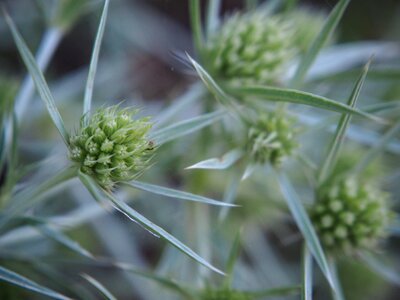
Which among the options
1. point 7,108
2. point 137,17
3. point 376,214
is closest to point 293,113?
point 376,214

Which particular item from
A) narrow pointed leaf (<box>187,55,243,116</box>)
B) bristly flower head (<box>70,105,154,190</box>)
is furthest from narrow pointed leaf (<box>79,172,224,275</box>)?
narrow pointed leaf (<box>187,55,243,116</box>)

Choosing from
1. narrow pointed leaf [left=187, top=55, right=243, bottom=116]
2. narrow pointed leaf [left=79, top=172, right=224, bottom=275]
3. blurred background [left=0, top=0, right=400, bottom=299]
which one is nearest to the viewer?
narrow pointed leaf [left=79, top=172, right=224, bottom=275]

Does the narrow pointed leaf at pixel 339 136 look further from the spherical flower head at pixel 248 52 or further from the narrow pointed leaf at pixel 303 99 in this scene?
the spherical flower head at pixel 248 52

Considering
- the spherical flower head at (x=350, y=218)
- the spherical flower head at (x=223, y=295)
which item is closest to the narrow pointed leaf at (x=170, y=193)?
the spherical flower head at (x=223, y=295)

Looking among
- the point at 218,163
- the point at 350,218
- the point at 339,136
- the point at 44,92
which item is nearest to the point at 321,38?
the point at 339,136

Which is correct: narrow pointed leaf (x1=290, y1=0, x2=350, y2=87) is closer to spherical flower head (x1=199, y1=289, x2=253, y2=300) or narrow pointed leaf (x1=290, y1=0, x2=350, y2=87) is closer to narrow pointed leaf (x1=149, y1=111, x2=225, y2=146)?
narrow pointed leaf (x1=149, y1=111, x2=225, y2=146)

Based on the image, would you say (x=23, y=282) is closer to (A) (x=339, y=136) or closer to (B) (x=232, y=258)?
(B) (x=232, y=258)

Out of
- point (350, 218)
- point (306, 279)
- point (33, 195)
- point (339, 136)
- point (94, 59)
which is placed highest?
point (94, 59)
